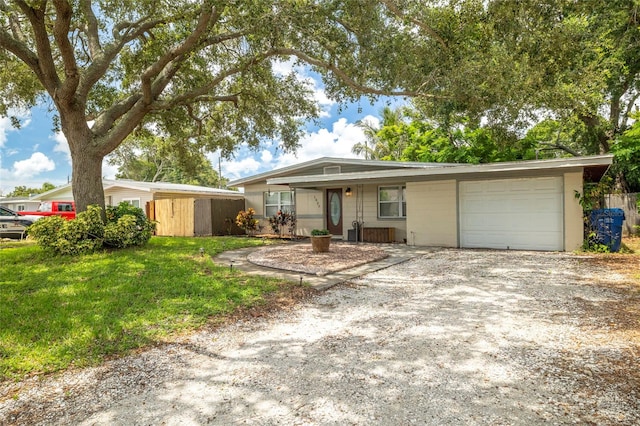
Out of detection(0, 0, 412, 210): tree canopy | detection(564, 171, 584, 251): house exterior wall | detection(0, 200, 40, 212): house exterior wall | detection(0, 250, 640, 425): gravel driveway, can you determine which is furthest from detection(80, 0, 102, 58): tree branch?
detection(0, 200, 40, 212): house exterior wall

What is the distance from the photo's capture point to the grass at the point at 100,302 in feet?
12.2

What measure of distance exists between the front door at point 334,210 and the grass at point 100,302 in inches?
283

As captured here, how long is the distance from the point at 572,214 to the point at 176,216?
1514 cm

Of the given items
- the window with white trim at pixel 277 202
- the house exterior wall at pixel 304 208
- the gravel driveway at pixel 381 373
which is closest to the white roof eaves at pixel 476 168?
the house exterior wall at pixel 304 208

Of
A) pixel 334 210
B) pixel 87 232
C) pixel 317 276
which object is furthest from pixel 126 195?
pixel 317 276

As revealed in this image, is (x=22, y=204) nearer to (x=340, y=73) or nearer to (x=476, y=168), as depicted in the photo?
(x=340, y=73)

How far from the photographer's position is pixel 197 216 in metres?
16.3

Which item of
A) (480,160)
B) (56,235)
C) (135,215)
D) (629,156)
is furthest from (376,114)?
(56,235)

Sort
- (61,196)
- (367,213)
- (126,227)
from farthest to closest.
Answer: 1. (61,196)
2. (367,213)
3. (126,227)

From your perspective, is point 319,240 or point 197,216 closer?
point 319,240

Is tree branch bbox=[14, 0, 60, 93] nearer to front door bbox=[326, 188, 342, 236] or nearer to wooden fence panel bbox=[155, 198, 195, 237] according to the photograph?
wooden fence panel bbox=[155, 198, 195, 237]

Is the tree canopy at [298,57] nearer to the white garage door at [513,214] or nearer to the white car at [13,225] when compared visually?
the white garage door at [513,214]

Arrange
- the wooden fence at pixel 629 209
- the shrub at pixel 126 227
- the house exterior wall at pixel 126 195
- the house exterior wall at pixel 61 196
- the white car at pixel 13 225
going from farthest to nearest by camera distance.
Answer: the house exterior wall at pixel 61 196, the house exterior wall at pixel 126 195, the wooden fence at pixel 629 209, the white car at pixel 13 225, the shrub at pixel 126 227

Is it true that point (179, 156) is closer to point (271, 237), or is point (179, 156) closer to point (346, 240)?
point (271, 237)
